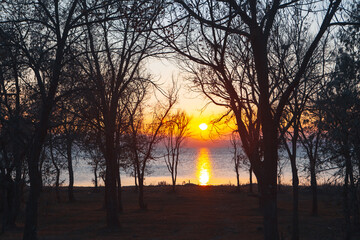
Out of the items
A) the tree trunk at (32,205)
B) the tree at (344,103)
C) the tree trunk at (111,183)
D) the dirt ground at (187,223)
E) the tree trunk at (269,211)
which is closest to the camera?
the tree trunk at (269,211)

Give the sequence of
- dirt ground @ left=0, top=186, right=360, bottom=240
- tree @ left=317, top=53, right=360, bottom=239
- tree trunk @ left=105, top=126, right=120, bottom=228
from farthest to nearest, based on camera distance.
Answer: tree trunk @ left=105, top=126, right=120, bottom=228
dirt ground @ left=0, top=186, right=360, bottom=240
tree @ left=317, top=53, right=360, bottom=239

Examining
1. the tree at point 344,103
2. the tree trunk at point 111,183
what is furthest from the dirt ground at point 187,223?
the tree at point 344,103

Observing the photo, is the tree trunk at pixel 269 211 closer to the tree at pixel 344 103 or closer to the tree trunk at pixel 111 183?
the tree at pixel 344 103

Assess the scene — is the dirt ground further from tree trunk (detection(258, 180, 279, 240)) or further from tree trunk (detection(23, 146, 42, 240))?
tree trunk (detection(258, 180, 279, 240))

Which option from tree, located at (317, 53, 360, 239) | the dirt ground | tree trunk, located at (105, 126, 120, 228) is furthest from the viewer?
tree trunk, located at (105, 126, 120, 228)

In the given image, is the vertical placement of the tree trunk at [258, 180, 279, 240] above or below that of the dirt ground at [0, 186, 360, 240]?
above

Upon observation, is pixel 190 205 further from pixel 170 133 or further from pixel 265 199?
pixel 265 199

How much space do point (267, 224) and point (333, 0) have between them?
6.29m

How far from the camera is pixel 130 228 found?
21656 millimetres

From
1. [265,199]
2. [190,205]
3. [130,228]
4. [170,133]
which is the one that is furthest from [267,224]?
[170,133]

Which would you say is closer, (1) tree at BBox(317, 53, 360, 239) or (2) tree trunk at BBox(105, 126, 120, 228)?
(1) tree at BBox(317, 53, 360, 239)

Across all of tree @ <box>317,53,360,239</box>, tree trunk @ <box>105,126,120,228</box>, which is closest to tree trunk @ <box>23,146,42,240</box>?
tree trunk @ <box>105,126,120,228</box>

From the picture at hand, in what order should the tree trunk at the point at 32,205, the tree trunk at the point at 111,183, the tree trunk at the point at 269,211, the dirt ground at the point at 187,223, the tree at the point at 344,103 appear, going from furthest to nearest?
the tree trunk at the point at 111,183, the dirt ground at the point at 187,223, the tree trunk at the point at 32,205, the tree at the point at 344,103, the tree trunk at the point at 269,211

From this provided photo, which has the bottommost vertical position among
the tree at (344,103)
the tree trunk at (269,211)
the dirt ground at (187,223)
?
the dirt ground at (187,223)
